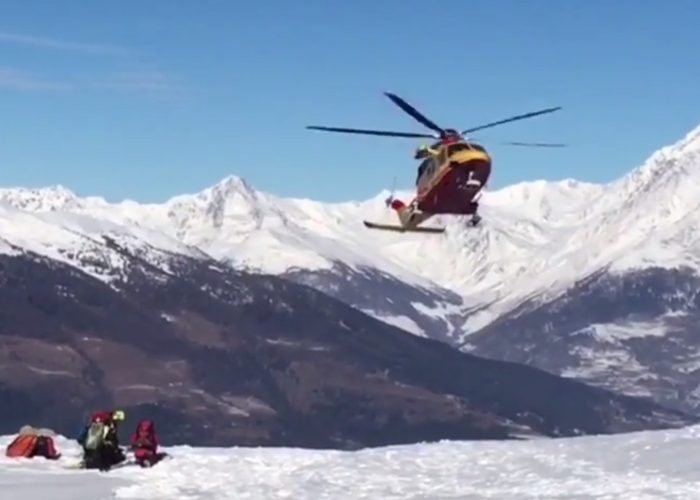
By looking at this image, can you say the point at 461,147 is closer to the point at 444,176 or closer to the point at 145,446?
the point at 444,176

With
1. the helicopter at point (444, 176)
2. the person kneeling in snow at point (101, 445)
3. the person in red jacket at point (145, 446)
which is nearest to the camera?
the person kneeling in snow at point (101, 445)

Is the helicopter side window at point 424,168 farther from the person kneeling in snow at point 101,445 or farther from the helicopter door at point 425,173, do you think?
the person kneeling in snow at point 101,445

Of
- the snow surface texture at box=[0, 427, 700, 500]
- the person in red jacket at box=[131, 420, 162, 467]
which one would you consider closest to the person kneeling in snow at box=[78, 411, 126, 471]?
the person in red jacket at box=[131, 420, 162, 467]

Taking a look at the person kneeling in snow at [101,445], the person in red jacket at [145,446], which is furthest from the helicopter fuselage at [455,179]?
the person kneeling in snow at [101,445]

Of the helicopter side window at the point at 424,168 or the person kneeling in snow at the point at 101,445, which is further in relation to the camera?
the helicopter side window at the point at 424,168

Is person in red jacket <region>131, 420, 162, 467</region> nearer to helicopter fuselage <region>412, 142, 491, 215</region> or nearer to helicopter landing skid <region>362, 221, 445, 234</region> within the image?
helicopter landing skid <region>362, 221, 445, 234</region>

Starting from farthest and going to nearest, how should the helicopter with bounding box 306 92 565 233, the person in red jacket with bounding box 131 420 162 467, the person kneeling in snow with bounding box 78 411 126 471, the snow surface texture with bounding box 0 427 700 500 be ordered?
the helicopter with bounding box 306 92 565 233
the person in red jacket with bounding box 131 420 162 467
the person kneeling in snow with bounding box 78 411 126 471
the snow surface texture with bounding box 0 427 700 500
